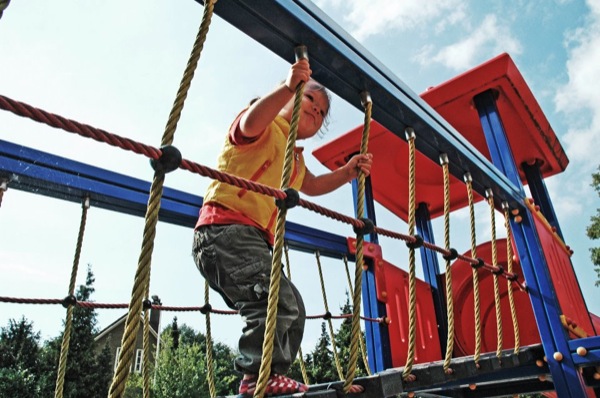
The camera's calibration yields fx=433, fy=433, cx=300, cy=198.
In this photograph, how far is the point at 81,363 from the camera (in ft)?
45.3

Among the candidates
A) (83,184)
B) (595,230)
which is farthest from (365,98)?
(595,230)

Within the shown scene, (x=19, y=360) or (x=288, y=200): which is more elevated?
(x=19, y=360)

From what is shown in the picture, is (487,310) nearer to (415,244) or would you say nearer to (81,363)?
(415,244)

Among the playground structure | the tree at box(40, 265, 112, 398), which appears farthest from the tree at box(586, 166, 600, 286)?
the tree at box(40, 265, 112, 398)

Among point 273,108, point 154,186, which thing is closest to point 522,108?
point 273,108

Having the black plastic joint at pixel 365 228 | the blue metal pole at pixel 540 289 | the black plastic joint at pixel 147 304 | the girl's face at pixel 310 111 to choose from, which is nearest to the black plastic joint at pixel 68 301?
the black plastic joint at pixel 147 304

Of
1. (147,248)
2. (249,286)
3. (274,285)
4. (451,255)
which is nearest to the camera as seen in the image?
(147,248)

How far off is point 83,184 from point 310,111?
33.2 inches

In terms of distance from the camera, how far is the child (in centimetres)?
99

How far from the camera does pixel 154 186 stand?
2.01ft

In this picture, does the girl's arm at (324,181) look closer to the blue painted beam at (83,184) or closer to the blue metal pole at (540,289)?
the blue painted beam at (83,184)

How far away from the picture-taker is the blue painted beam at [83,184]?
1363 mm

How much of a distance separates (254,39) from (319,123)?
542mm

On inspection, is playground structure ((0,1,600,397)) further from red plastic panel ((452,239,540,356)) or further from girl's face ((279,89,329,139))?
girl's face ((279,89,329,139))
